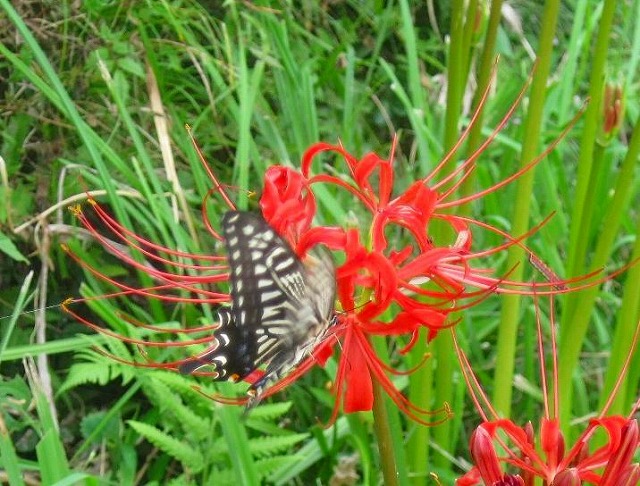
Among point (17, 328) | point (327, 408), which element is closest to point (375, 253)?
point (327, 408)

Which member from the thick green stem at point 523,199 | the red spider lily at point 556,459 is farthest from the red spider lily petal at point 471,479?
the thick green stem at point 523,199

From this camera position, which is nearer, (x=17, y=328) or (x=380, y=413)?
(x=380, y=413)

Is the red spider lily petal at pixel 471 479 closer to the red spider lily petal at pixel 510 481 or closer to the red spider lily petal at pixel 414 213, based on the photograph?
the red spider lily petal at pixel 510 481

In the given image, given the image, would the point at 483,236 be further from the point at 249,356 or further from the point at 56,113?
the point at 249,356

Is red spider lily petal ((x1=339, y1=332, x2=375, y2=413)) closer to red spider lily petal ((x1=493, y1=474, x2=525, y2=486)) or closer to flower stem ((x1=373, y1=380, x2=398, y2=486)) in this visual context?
flower stem ((x1=373, y1=380, x2=398, y2=486))

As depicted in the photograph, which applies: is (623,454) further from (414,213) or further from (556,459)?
(414,213)

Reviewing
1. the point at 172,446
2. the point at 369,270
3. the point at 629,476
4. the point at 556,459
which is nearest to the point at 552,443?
the point at 556,459
